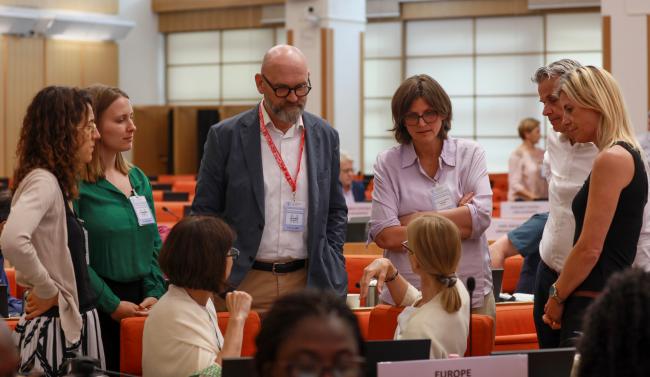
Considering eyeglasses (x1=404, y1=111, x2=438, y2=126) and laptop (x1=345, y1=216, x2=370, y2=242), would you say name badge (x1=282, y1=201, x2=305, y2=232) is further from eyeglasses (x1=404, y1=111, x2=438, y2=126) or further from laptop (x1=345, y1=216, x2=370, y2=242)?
laptop (x1=345, y1=216, x2=370, y2=242)

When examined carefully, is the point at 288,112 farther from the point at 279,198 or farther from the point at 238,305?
the point at 238,305

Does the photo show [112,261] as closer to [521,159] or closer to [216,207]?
[216,207]

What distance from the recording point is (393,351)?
2.68 m

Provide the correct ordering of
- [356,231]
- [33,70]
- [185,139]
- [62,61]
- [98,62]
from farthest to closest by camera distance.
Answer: [98,62] → [185,139] → [62,61] → [33,70] → [356,231]

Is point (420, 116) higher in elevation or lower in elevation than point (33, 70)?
lower

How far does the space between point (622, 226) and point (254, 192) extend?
1.30 m

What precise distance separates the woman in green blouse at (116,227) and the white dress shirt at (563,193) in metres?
1.47

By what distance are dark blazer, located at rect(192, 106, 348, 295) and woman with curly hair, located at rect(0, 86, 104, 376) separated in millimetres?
515

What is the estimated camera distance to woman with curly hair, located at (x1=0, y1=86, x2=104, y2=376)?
332cm

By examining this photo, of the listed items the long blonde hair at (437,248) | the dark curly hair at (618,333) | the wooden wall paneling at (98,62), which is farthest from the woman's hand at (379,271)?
the wooden wall paneling at (98,62)

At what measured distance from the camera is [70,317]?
134 inches

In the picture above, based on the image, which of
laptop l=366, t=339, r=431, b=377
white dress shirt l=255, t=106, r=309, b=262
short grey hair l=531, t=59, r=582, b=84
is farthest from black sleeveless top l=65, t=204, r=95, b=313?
short grey hair l=531, t=59, r=582, b=84

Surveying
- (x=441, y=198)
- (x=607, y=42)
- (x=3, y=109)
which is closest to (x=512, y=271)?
(x=441, y=198)

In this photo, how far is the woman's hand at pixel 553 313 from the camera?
11.0 feet
